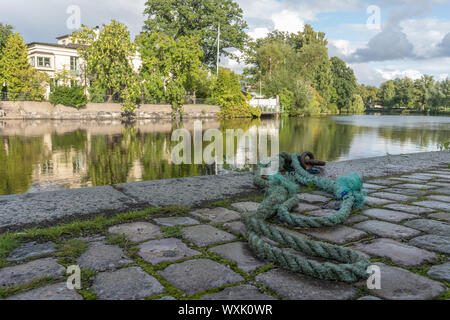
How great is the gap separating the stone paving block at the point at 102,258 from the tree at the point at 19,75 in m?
31.2

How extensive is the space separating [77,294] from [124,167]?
632 centimetres

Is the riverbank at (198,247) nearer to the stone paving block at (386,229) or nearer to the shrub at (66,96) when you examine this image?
the stone paving block at (386,229)

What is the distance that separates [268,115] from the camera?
44.1 meters

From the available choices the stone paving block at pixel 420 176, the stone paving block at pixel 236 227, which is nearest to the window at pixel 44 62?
the stone paving block at pixel 420 176

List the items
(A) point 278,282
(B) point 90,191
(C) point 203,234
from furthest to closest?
(B) point 90,191 → (C) point 203,234 → (A) point 278,282

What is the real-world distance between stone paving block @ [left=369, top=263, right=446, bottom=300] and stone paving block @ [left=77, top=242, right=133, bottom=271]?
1303mm

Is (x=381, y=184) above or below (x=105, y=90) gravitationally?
below

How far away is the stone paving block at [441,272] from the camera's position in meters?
1.86

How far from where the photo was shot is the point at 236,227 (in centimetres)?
269

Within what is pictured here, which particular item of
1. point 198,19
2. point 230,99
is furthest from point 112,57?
point 198,19

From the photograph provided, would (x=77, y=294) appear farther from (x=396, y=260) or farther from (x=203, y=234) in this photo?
(x=396, y=260)

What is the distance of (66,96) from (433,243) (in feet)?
98.5

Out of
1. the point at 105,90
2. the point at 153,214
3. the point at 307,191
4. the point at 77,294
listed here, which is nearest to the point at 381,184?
the point at 307,191

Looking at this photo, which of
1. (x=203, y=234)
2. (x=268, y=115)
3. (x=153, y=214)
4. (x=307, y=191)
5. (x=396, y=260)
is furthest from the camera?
(x=268, y=115)
